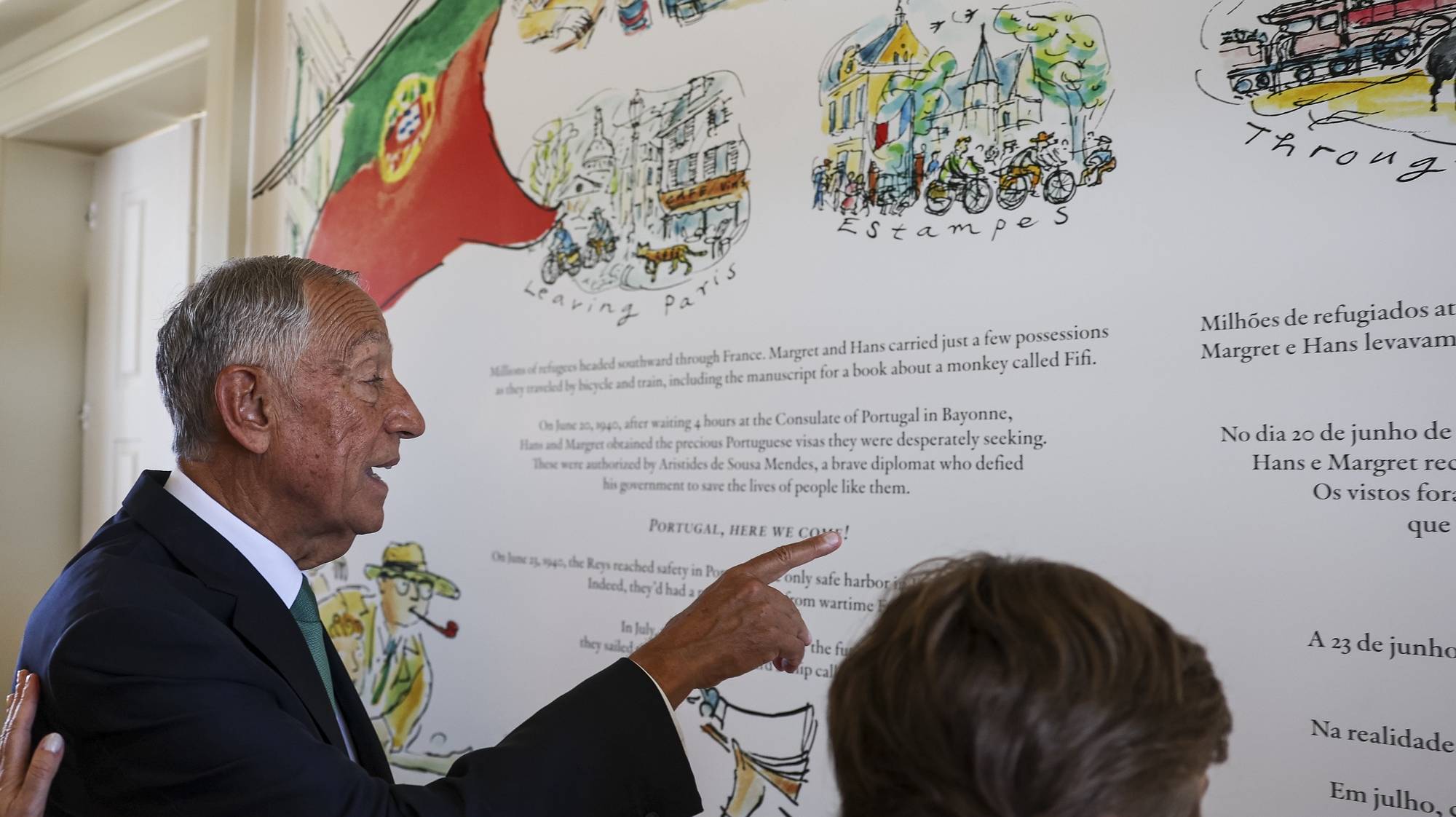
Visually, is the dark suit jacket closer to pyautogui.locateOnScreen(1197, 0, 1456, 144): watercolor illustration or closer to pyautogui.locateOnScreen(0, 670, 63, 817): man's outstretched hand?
pyautogui.locateOnScreen(0, 670, 63, 817): man's outstretched hand

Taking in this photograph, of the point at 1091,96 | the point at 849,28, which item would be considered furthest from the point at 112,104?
the point at 1091,96

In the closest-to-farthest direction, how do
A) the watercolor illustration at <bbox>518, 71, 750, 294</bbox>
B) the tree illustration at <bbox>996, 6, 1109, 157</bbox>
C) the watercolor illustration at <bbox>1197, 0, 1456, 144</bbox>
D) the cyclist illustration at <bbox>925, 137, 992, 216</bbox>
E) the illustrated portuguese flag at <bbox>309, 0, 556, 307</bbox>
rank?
the watercolor illustration at <bbox>1197, 0, 1456, 144</bbox> < the tree illustration at <bbox>996, 6, 1109, 157</bbox> < the cyclist illustration at <bbox>925, 137, 992, 216</bbox> < the watercolor illustration at <bbox>518, 71, 750, 294</bbox> < the illustrated portuguese flag at <bbox>309, 0, 556, 307</bbox>

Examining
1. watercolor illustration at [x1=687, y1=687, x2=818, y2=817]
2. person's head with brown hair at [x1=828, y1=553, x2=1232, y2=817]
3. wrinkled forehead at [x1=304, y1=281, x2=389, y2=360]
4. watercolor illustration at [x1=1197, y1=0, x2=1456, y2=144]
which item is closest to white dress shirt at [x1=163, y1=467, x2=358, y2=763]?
wrinkled forehead at [x1=304, y1=281, x2=389, y2=360]

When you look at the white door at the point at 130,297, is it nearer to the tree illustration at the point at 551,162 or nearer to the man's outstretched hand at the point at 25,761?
the tree illustration at the point at 551,162

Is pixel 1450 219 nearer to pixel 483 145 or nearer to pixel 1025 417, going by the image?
pixel 1025 417

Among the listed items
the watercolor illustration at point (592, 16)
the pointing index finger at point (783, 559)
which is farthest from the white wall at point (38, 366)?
the pointing index finger at point (783, 559)

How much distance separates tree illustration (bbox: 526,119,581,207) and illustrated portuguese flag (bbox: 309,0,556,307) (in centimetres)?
4

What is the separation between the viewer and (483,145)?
2611 mm

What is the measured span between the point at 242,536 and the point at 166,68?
2831 mm

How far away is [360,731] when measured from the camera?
1.47 m

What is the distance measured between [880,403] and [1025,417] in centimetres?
27

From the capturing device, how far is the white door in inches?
155

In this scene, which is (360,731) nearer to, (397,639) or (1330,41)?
(397,639)

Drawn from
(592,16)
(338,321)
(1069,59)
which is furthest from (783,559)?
(592,16)
